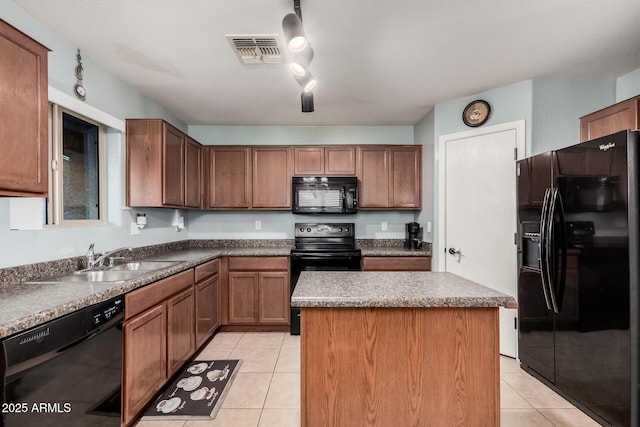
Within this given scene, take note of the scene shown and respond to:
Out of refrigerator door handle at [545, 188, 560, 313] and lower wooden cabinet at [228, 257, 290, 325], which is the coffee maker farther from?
refrigerator door handle at [545, 188, 560, 313]

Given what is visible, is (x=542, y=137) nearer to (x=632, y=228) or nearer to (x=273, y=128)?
(x=632, y=228)

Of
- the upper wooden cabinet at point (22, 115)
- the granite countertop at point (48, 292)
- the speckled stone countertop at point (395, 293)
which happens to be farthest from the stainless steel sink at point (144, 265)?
the speckled stone countertop at point (395, 293)

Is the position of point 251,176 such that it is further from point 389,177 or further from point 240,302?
point 389,177

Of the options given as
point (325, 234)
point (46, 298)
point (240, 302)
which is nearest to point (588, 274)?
point (325, 234)

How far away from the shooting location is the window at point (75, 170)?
215 cm

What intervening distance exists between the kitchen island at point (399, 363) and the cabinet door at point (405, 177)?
2419 millimetres

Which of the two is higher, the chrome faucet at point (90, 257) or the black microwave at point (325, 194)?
the black microwave at point (325, 194)

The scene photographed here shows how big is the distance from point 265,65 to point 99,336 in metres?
2.11

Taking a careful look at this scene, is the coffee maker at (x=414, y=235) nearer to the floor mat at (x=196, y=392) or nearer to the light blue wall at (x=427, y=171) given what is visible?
the light blue wall at (x=427, y=171)

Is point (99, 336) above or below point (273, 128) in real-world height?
below

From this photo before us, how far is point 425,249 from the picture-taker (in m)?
3.58

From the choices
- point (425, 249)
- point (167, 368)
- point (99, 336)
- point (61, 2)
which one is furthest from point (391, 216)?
point (61, 2)

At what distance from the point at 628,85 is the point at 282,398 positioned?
3.79m

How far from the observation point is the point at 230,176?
3812 millimetres
